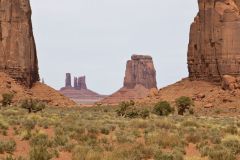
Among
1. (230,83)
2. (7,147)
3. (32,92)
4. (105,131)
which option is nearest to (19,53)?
(32,92)

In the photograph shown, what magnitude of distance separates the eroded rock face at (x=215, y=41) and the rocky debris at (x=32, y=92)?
70.2ft

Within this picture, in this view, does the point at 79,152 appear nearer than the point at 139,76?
Yes

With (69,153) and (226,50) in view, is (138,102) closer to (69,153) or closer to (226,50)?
(226,50)

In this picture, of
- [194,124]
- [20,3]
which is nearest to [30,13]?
[20,3]

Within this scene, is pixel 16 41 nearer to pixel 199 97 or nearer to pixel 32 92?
pixel 32 92

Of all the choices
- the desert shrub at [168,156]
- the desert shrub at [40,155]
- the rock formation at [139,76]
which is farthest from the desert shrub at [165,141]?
the rock formation at [139,76]

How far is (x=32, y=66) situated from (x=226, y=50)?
31.2m

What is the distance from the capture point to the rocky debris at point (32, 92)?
66312 mm

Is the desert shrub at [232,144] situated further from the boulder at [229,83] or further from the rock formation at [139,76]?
the rock formation at [139,76]

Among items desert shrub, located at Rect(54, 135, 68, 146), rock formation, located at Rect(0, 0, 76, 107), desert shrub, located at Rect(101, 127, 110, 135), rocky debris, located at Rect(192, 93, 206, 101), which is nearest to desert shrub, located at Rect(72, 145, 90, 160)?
desert shrub, located at Rect(54, 135, 68, 146)

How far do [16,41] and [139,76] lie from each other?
94369 millimetres

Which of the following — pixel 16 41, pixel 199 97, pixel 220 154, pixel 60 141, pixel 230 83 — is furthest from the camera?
pixel 16 41

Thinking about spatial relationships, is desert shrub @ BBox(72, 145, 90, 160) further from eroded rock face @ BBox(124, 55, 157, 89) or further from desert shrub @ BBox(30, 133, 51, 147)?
eroded rock face @ BBox(124, 55, 157, 89)

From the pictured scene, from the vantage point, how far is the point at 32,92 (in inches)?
2840
